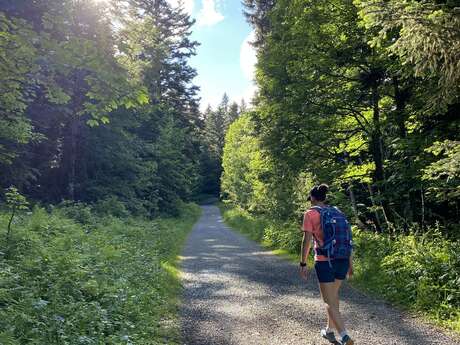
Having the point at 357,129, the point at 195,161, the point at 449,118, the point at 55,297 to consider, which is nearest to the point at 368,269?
the point at 449,118

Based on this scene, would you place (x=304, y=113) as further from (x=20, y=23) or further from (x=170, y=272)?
(x=20, y=23)

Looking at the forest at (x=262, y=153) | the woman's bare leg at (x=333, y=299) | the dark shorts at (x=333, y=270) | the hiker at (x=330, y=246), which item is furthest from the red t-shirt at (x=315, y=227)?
the forest at (x=262, y=153)

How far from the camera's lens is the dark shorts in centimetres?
572

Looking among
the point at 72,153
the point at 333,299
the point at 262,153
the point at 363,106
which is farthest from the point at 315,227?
the point at 72,153

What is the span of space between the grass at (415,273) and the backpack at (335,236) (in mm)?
2370

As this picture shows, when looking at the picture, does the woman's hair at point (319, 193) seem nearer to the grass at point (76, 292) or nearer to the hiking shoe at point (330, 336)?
the hiking shoe at point (330, 336)

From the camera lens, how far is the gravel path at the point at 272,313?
627 centimetres

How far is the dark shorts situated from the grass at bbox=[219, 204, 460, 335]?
2.16 m

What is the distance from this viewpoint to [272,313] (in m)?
7.62

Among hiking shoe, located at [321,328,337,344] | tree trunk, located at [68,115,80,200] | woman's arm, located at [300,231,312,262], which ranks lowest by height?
Result: hiking shoe, located at [321,328,337,344]

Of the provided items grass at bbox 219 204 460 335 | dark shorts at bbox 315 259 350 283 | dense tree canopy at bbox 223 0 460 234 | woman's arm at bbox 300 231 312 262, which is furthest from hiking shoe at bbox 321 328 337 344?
dense tree canopy at bbox 223 0 460 234

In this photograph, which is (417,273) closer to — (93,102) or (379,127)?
(379,127)

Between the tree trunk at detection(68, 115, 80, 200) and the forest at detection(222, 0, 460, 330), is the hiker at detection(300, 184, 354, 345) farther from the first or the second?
the tree trunk at detection(68, 115, 80, 200)

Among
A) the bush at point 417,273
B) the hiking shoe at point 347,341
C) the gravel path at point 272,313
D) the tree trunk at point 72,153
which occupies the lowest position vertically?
the gravel path at point 272,313
